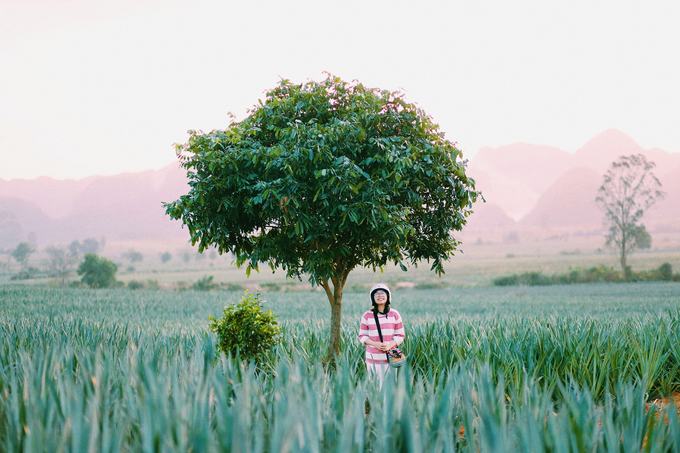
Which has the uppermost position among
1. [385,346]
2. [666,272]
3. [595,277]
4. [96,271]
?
[385,346]

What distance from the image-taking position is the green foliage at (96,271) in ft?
192

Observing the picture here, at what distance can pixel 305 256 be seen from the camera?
9.23 metres

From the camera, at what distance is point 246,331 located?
8500mm

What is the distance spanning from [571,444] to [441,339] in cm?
605

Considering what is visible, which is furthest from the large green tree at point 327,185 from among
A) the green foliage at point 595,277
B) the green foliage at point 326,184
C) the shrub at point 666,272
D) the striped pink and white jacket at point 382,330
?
the shrub at point 666,272

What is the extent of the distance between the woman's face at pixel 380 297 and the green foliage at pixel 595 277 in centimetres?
5093

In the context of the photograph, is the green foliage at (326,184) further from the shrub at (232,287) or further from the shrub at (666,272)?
the shrub at (666,272)

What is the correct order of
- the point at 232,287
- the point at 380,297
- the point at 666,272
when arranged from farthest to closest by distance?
the point at 232,287 → the point at 666,272 → the point at 380,297

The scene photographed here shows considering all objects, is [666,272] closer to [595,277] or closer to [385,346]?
[595,277]

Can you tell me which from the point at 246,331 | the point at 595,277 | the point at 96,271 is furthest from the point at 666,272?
the point at 96,271

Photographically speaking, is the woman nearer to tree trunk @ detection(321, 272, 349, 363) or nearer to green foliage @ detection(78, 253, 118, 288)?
tree trunk @ detection(321, 272, 349, 363)

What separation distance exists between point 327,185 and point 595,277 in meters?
53.4

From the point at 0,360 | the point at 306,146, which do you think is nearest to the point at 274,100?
the point at 306,146

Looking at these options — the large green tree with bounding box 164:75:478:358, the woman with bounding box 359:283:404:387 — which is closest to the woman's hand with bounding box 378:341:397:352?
the woman with bounding box 359:283:404:387
